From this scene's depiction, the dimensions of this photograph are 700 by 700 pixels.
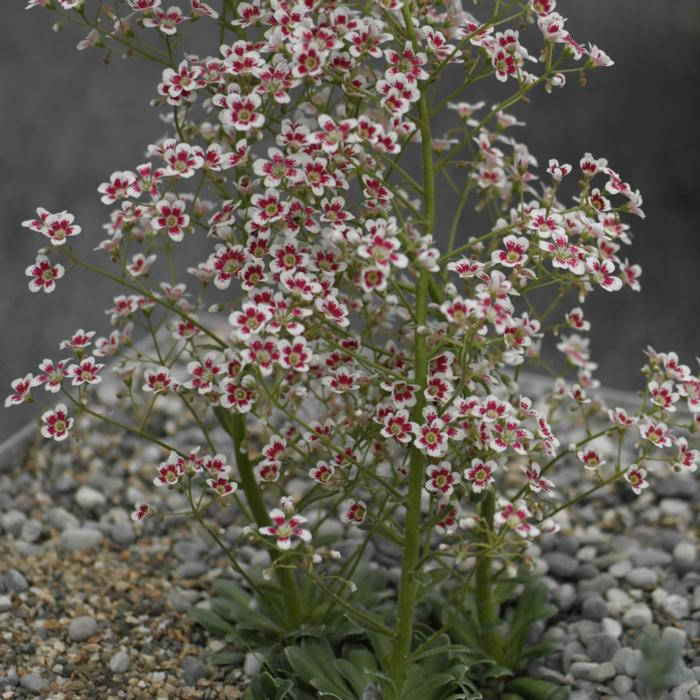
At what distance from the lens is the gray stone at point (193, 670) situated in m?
2.00

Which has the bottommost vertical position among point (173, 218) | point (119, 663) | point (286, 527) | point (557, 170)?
point (119, 663)

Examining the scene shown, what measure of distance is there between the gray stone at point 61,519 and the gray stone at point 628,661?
50.5 inches

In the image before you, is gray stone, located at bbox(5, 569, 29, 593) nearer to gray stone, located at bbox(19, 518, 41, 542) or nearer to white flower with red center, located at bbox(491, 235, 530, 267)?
gray stone, located at bbox(19, 518, 41, 542)

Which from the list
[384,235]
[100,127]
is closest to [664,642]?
[384,235]

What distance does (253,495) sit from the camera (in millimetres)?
1973

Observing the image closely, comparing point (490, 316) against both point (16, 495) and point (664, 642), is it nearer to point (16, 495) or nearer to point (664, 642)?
point (664, 642)

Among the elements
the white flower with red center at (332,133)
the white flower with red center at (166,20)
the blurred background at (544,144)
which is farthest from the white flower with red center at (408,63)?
the blurred background at (544,144)

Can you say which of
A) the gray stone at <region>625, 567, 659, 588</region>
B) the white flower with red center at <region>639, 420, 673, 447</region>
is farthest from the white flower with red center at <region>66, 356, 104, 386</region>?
the gray stone at <region>625, 567, 659, 588</region>

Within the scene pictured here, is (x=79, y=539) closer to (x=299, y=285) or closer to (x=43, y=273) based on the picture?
(x=43, y=273)

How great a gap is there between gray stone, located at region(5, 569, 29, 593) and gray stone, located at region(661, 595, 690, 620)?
4.42 feet

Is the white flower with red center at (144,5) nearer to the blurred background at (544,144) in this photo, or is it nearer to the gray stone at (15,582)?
the gray stone at (15,582)

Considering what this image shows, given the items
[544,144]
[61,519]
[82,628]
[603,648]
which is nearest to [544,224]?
[603,648]

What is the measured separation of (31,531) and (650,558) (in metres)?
1.43

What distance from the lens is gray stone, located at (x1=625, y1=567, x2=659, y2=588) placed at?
2.30m
